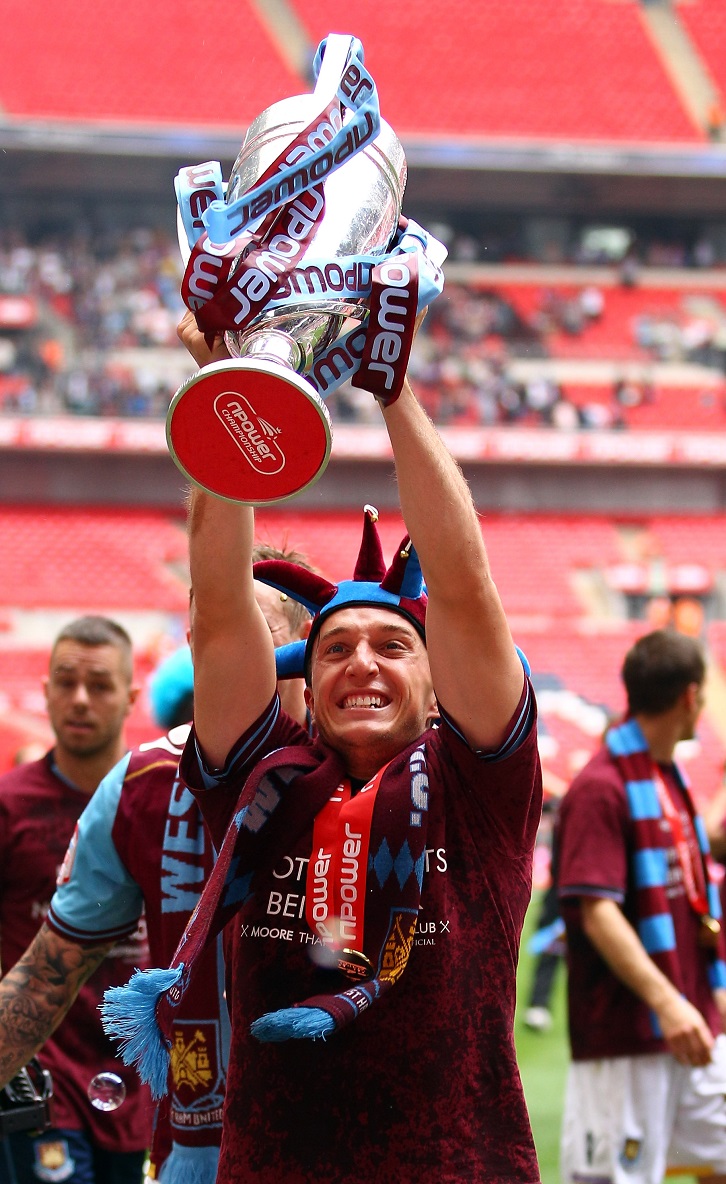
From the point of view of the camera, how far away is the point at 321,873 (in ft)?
5.36

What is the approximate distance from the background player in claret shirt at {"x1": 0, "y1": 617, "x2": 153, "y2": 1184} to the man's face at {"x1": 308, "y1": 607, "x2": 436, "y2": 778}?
1.19 m

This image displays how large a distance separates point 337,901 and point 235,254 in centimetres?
76

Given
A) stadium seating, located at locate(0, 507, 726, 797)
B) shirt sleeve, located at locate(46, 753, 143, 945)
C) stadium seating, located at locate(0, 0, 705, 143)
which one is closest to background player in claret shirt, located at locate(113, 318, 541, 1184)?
shirt sleeve, located at locate(46, 753, 143, 945)

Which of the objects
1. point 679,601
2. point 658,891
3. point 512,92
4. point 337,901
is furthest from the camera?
point 512,92

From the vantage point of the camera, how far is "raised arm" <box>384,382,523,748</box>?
153 cm

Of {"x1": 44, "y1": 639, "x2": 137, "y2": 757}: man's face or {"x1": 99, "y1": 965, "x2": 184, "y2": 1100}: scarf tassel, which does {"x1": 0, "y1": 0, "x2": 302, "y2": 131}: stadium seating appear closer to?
{"x1": 44, "y1": 639, "x2": 137, "y2": 757}: man's face

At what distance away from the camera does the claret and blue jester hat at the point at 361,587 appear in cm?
176

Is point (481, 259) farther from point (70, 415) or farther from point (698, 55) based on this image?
point (70, 415)

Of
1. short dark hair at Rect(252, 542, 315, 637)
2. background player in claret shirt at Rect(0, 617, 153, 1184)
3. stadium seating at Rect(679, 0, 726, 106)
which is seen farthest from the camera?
stadium seating at Rect(679, 0, 726, 106)

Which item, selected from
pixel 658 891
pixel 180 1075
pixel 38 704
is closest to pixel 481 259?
pixel 38 704

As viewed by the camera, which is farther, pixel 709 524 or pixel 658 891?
pixel 709 524

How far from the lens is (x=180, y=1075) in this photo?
200 centimetres

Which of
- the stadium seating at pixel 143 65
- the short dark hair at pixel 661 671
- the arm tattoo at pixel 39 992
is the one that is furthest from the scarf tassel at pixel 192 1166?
the stadium seating at pixel 143 65

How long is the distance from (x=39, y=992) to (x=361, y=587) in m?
0.87
